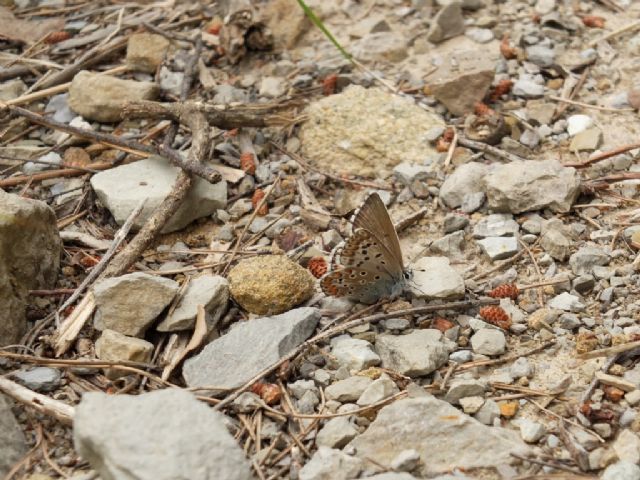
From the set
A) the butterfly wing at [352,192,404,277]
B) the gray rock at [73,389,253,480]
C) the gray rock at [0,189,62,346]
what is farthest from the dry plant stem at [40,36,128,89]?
the gray rock at [73,389,253,480]

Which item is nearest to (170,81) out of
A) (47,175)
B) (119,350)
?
(47,175)

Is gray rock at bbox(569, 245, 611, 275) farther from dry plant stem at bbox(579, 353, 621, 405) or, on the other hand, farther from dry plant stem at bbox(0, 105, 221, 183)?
dry plant stem at bbox(0, 105, 221, 183)

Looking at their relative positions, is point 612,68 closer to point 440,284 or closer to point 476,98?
point 476,98

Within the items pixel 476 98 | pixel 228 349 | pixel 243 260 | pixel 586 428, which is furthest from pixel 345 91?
pixel 586 428

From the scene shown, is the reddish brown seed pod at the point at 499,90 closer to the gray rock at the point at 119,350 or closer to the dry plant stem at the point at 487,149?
the dry plant stem at the point at 487,149

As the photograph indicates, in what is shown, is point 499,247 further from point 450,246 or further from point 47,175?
point 47,175
